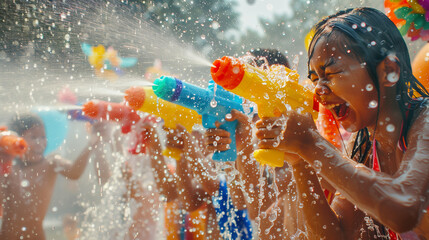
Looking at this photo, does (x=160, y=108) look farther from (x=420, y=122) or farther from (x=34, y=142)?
(x=34, y=142)

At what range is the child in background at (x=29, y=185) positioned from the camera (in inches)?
167

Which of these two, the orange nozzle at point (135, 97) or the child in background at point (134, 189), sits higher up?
the orange nozzle at point (135, 97)

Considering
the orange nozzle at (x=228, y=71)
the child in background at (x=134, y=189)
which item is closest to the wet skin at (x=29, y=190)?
the child in background at (x=134, y=189)

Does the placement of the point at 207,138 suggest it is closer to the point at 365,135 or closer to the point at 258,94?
the point at 258,94

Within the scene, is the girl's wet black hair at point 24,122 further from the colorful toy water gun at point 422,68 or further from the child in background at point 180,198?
the colorful toy water gun at point 422,68

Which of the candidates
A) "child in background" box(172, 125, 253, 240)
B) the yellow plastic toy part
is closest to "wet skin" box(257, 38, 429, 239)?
the yellow plastic toy part

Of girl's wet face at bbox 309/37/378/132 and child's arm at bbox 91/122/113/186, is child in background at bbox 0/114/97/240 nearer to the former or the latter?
child's arm at bbox 91/122/113/186

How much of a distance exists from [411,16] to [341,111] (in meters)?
1.49

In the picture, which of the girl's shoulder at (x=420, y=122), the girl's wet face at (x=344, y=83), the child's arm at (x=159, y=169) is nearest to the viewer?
the girl's shoulder at (x=420, y=122)

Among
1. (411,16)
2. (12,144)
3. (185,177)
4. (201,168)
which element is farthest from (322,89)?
(12,144)

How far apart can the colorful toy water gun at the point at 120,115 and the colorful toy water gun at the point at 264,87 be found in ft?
5.37

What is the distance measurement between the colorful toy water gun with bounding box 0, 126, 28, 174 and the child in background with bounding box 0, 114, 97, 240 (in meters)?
0.08

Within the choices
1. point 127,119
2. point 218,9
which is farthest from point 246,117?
point 218,9

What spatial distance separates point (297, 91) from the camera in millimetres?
1838
